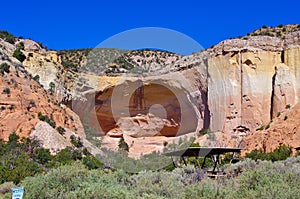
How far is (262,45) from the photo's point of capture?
123 ft

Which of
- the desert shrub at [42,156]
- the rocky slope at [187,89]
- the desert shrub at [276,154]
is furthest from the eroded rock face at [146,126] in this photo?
the desert shrub at [42,156]

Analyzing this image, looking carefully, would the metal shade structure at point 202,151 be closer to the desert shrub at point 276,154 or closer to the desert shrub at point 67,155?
the desert shrub at point 276,154

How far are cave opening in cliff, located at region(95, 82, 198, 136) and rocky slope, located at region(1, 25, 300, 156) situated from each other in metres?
0.10

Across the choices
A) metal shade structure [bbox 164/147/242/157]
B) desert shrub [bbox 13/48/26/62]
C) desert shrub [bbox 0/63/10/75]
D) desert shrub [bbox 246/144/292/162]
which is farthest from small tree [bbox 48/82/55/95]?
metal shade structure [bbox 164/147/242/157]

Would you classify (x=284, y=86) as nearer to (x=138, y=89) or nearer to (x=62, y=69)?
(x=138, y=89)

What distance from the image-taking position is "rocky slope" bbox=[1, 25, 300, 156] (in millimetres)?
35219

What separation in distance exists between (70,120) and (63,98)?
5.73 metres

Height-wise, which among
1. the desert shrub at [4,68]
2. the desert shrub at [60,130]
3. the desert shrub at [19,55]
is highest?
the desert shrub at [19,55]

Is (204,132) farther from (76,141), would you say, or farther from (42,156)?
(42,156)

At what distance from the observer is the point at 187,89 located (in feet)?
134

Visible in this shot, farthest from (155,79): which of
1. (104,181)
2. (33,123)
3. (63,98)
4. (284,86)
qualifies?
(104,181)

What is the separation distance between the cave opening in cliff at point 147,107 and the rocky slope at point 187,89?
0.10m

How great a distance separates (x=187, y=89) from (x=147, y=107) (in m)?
5.60

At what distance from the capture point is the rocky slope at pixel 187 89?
35.2 m
